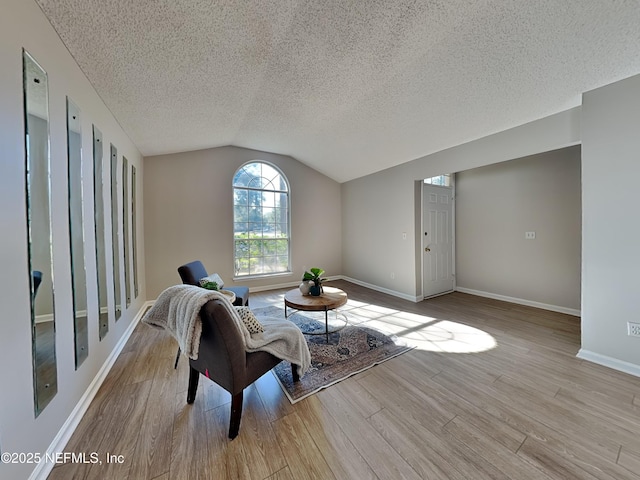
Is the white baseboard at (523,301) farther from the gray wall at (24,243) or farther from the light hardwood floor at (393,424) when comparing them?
the gray wall at (24,243)

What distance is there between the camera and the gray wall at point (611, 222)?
197 centimetres

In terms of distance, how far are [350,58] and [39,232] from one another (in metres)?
2.48

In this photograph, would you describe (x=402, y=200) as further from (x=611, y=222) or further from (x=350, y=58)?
(x=350, y=58)

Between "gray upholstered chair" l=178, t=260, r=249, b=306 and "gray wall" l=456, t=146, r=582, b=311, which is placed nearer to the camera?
"gray upholstered chair" l=178, t=260, r=249, b=306

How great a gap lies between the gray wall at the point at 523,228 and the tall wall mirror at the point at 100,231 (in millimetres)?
5265

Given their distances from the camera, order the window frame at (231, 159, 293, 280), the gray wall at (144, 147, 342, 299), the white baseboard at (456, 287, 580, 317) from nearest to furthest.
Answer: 1. the white baseboard at (456, 287, 580, 317)
2. the gray wall at (144, 147, 342, 299)
3. the window frame at (231, 159, 293, 280)

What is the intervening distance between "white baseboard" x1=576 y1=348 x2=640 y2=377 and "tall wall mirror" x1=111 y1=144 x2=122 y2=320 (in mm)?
4575

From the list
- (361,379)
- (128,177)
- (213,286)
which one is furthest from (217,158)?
(361,379)

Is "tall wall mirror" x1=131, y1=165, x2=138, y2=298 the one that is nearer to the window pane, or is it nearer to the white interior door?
the window pane

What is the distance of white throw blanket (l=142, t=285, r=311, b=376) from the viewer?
1.29 metres

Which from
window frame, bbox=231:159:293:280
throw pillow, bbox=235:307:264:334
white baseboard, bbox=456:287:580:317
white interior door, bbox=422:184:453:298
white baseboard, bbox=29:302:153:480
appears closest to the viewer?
white baseboard, bbox=29:302:153:480

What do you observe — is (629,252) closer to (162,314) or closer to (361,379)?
(361,379)

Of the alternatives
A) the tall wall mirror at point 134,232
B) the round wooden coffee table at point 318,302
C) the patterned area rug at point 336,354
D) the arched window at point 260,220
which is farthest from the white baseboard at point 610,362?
the tall wall mirror at point 134,232

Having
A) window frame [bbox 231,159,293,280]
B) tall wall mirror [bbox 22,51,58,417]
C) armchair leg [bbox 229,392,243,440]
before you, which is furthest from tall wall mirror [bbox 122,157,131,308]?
armchair leg [bbox 229,392,243,440]
